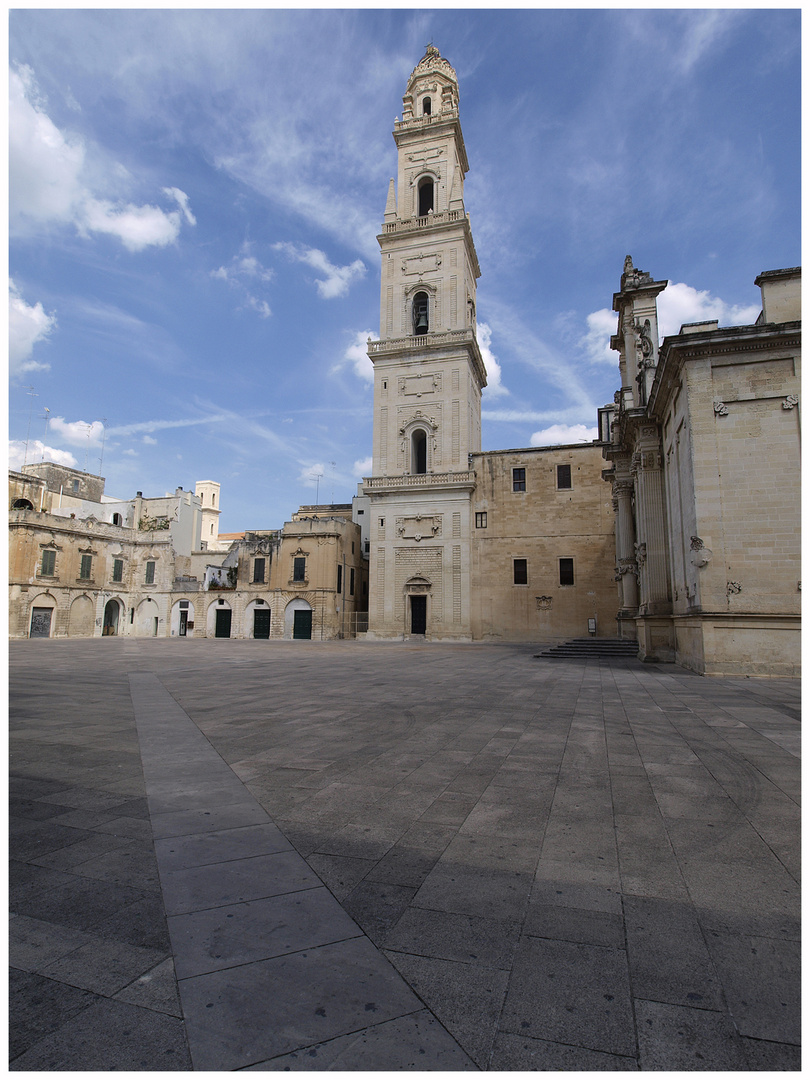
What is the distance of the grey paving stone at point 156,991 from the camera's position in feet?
6.79

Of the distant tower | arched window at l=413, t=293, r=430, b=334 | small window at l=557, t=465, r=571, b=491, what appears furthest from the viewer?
the distant tower

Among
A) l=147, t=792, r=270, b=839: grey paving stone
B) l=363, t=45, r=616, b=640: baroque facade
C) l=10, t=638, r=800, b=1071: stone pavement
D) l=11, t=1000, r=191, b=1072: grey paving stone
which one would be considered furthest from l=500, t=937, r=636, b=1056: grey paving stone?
l=363, t=45, r=616, b=640: baroque facade

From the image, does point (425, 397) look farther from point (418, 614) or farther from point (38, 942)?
point (38, 942)

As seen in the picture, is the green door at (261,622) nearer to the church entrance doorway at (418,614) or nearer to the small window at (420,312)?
the church entrance doorway at (418,614)

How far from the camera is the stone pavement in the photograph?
1.92 meters

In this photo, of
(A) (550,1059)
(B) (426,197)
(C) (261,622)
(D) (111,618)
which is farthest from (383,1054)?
(D) (111,618)

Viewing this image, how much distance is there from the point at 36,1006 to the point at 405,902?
60.5 inches

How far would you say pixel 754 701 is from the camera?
8695 mm

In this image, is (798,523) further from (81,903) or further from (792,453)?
(81,903)

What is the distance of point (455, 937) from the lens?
8.20 ft

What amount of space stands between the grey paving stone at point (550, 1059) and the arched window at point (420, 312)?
3830cm

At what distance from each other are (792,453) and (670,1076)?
44.4 ft

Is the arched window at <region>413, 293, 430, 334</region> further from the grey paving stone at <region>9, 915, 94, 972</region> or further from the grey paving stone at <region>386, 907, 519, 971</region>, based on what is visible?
the grey paving stone at <region>9, 915, 94, 972</region>

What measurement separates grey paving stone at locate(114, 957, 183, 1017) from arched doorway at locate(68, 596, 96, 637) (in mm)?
41804
